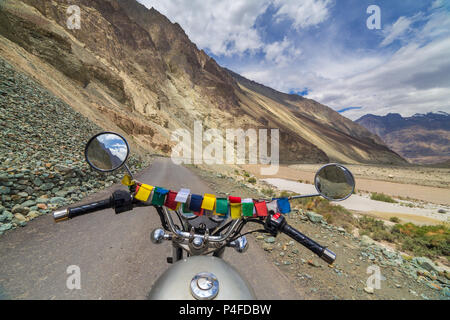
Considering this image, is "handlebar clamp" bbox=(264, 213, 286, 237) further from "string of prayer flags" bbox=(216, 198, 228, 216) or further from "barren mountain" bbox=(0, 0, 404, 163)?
"barren mountain" bbox=(0, 0, 404, 163)

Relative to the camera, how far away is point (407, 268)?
459cm

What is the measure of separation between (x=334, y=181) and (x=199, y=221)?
1553 mm

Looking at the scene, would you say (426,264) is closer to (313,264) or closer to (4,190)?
(313,264)

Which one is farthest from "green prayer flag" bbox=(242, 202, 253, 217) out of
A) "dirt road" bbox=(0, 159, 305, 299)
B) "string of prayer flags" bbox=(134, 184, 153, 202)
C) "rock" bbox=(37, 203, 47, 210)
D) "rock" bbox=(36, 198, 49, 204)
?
"rock" bbox=(36, 198, 49, 204)

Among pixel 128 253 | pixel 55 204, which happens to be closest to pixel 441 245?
pixel 128 253

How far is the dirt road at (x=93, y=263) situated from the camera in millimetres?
2453

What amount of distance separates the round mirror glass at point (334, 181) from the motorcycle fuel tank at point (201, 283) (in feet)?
4.54

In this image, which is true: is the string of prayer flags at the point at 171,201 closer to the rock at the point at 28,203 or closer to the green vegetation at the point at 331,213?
the rock at the point at 28,203

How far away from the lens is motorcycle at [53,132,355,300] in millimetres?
1061

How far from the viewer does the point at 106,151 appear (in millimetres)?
2025

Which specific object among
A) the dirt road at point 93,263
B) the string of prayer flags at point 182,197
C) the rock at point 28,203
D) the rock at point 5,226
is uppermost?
the string of prayer flags at point 182,197

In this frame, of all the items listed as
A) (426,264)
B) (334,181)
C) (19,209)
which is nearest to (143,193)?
(334,181)

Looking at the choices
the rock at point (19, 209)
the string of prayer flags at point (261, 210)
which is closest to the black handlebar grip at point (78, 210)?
the string of prayer flags at point (261, 210)
